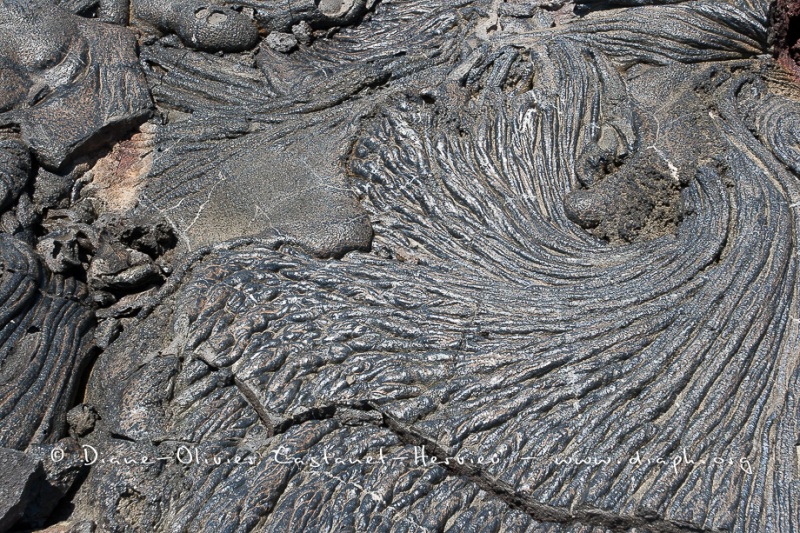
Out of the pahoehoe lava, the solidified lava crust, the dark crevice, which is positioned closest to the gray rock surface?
the pahoehoe lava

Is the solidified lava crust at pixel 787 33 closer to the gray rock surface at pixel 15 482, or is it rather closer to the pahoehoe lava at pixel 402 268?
the pahoehoe lava at pixel 402 268

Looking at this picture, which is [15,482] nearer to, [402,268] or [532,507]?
[402,268]

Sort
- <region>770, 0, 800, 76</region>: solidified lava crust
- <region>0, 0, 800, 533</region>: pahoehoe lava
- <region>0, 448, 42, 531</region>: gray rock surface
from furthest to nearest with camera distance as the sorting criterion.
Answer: <region>770, 0, 800, 76</region>: solidified lava crust, <region>0, 0, 800, 533</region>: pahoehoe lava, <region>0, 448, 42, 531</region>: gray rock surface

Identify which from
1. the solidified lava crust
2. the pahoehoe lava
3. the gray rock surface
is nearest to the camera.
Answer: the gray rock surface

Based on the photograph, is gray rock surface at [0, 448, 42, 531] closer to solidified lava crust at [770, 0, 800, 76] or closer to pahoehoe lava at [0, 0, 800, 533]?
pahoehoe lava at [0, 0, 800, 533]

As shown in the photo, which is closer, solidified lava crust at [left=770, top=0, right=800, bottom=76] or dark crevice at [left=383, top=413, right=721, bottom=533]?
dark crevice at [left=383, top=413, right=721, bottom=533]

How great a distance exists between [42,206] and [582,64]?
3079 mm

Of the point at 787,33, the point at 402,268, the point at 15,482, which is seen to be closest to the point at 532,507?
the point at 402,268

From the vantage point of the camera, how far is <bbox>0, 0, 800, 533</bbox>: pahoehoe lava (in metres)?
2.72

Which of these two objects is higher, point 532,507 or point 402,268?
point 402,268

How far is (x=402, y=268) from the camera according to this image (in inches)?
133

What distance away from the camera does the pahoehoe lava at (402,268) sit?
272 cm

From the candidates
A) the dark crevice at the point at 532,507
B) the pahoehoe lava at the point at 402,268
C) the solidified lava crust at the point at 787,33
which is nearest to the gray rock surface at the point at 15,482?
the pahoehoe lava at the point at 402,268

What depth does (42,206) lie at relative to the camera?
3.71m
